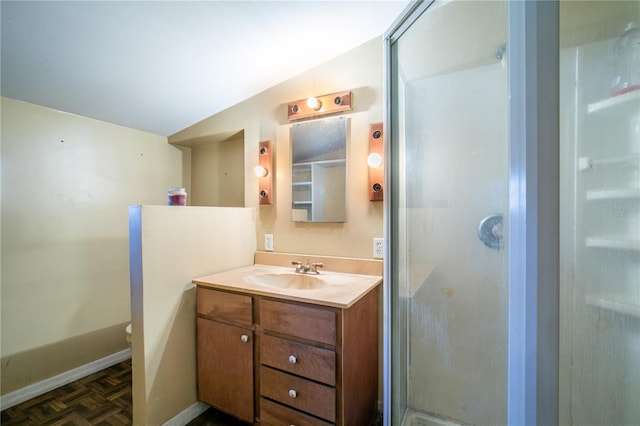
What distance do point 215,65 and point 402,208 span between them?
145 centimetres

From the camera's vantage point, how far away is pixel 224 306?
1458 millimetres

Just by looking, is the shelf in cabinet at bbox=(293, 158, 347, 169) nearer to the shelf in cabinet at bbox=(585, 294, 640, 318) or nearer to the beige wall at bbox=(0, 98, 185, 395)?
the shelf in cabinet at bbox=(585, 294, 640, 318)

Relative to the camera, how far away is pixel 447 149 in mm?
1136

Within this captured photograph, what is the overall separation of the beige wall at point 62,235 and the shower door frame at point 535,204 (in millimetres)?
2545

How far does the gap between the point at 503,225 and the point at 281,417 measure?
1.28m

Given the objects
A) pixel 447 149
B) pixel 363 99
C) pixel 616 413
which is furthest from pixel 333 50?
pixel 616 413

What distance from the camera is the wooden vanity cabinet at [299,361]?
115cm

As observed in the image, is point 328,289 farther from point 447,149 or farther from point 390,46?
point 390,46

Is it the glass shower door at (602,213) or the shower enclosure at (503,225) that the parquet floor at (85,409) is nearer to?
the shower enclosure at (503,225)

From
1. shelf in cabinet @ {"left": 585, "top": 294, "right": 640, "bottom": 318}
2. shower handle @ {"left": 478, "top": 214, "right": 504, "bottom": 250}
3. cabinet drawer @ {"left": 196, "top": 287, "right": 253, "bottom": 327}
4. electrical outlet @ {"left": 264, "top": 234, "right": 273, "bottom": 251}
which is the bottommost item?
cabinet drawer @ {"left": 196, "top": 287, "right": 253, "bottom": 327}

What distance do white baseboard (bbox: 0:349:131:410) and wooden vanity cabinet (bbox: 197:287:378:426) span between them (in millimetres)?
1087

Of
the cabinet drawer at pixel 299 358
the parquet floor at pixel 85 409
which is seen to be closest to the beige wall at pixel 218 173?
the cabinet drawer at pixel 299 358

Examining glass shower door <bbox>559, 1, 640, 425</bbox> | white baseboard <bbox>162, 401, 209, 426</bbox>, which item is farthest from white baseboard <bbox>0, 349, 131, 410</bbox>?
glass shower door <bbox>559, 1, 640, 425</bbox>

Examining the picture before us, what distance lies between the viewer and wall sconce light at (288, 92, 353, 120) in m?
1.71
